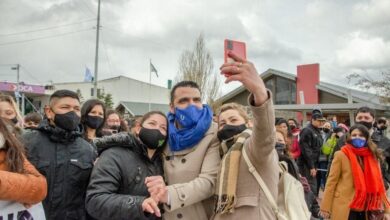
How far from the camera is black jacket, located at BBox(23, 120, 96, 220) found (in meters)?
2.75

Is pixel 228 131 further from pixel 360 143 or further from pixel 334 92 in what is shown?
pixel 334 92

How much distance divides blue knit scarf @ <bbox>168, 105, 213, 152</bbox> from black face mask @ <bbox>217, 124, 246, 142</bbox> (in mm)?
111

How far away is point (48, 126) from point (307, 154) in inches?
257

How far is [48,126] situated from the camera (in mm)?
2871

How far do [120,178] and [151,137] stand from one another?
1.15ft

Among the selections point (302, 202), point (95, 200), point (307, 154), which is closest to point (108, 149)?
point (95, 200)

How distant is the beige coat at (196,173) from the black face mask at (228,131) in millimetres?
65

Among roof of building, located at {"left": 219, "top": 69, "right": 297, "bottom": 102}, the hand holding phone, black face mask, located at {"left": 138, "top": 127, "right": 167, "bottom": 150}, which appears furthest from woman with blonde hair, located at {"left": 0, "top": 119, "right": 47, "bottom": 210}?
roof of building, located at {"left": 219, "top": 69, "right": 297, "bottom": 102}

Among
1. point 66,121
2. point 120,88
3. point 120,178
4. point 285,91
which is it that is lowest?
point 120,178

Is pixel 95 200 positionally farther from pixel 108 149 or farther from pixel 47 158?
pixel 47 158

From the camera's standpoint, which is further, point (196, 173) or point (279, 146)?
point (279, 146)

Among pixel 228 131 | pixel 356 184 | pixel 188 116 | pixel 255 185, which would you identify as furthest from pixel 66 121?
pixel 356 184

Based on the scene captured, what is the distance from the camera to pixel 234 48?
2.09 metres

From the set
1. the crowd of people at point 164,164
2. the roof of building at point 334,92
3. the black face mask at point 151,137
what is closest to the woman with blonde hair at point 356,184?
the crowd of people at point 164,164
